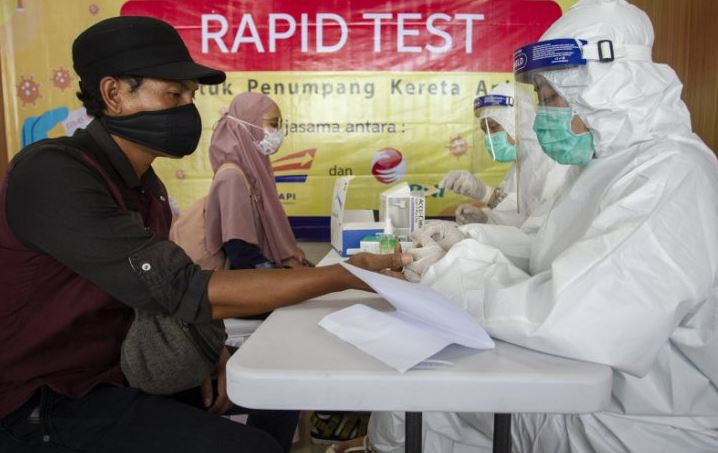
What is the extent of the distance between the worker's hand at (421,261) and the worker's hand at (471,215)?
1.53 metres

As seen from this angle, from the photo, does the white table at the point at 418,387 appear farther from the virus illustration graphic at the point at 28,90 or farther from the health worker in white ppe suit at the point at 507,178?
the virus illustration graphic at the point at 28,90

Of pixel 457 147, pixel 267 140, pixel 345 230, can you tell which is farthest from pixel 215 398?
pixel 457 147

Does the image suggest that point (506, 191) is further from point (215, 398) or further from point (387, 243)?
point (215, 398)

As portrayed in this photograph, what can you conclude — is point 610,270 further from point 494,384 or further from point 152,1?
point 152,1

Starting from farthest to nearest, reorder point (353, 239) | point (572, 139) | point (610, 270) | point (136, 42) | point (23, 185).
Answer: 1. point (353, 239)
2. point (572, 139)
3. point (136, 42)
4. point (23, 185)
5. point (610, 270)

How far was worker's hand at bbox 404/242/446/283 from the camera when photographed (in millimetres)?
1484

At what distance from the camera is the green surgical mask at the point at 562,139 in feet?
4.72

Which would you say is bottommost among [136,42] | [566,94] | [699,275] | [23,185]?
[699,275]

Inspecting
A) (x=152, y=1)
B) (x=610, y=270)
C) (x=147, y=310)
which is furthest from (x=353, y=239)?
(x=152, y=1)

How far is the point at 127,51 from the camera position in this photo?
1.34 metres

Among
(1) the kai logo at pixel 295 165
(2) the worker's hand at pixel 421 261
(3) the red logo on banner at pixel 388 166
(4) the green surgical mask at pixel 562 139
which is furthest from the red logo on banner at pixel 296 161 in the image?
(4) the green surgical mask at pixel 562 139

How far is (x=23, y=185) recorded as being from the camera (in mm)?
1140

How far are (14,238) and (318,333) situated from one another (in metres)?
0.66

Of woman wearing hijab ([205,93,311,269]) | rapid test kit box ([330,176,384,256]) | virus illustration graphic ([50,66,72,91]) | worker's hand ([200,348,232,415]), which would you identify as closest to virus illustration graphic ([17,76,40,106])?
virus illustration graphic ([50,66,72,91])
